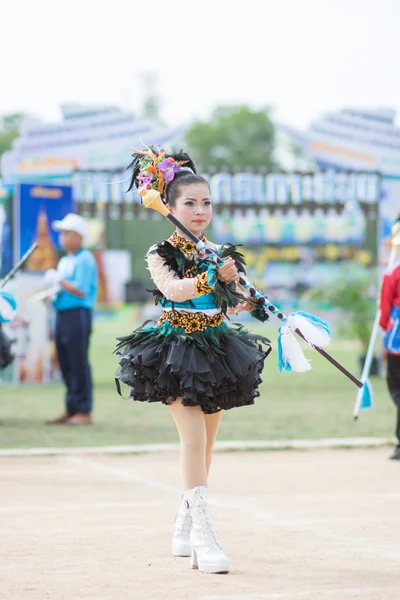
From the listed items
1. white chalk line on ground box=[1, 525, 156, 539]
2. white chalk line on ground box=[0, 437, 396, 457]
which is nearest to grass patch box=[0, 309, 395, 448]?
white chalk line on ground box=[0, 437, 396, 457]

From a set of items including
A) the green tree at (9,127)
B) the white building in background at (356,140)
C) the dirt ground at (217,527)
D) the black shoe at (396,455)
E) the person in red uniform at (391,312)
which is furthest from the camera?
the green tree at (9,127)

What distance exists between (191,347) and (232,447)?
479cm

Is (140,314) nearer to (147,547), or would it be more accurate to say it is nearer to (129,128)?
(129,128)

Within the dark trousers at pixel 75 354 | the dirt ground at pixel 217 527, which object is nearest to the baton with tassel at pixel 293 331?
the dirt ground at pixel 217 527

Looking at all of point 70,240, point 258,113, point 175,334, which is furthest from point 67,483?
point 258,113

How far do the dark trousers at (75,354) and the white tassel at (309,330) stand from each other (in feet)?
21.9

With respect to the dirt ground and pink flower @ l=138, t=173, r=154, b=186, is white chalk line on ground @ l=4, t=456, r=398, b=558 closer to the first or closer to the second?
the dirt ground

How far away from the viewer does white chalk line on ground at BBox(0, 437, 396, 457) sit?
405 inches

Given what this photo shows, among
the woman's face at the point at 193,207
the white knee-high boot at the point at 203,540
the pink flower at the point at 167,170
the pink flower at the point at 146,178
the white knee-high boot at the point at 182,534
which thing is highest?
the pink flower at the point at 167,170

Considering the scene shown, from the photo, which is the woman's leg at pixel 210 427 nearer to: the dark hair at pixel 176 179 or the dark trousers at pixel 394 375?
the dark hair at pixel 176 179

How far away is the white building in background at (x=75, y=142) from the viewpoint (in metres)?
24.1

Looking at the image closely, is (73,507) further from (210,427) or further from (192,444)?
(192,444)

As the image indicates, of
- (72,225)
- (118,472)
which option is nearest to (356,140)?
(72,225)

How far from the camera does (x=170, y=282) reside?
581cm
